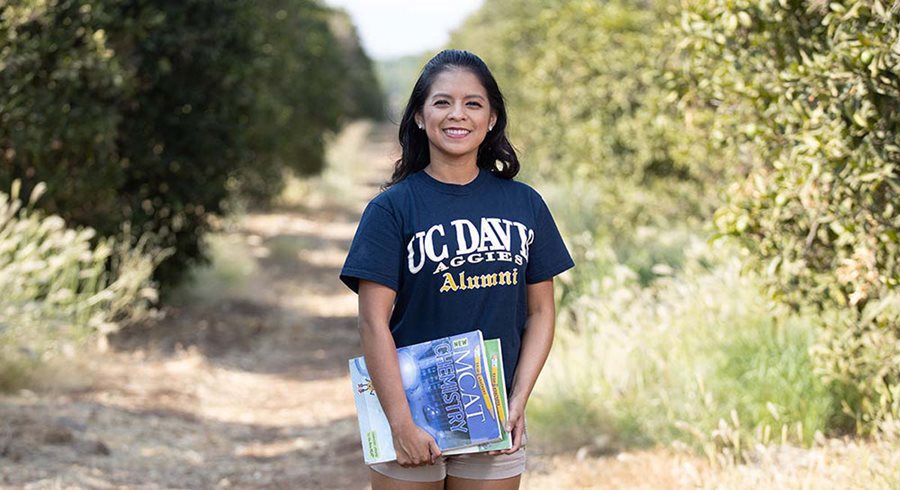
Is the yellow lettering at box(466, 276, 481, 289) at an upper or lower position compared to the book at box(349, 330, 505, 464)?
upper

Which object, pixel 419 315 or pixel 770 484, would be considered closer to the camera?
pixel 419 315

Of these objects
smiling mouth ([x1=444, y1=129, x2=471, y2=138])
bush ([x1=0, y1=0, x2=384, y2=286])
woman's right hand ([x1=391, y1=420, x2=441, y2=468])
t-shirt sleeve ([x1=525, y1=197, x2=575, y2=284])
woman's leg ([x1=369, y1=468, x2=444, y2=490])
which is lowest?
woman's leg ([x1=369, y1=468, x2=444, y2=490])

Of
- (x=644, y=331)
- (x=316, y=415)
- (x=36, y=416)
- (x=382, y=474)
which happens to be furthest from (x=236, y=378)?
(x=382, y=474)

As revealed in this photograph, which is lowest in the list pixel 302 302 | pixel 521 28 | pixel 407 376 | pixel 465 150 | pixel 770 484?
pixel 770 484

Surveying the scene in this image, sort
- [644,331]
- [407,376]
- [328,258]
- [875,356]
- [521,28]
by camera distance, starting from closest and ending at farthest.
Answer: [407,376] → [875,356] → [644,331] → [328,258] → [521,28]

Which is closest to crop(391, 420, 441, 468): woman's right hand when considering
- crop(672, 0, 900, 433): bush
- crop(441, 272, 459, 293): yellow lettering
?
crop(441, 272, 459, 293): yellow lettering

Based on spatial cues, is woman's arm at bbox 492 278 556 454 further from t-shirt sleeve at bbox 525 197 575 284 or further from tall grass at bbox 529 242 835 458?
tall grass at bbox 529 242 835 458

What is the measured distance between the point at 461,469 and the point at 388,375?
0.38 m

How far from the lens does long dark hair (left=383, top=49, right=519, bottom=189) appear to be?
10.9 feet

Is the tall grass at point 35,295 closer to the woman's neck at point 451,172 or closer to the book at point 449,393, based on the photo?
the woman's neck at point 451,172

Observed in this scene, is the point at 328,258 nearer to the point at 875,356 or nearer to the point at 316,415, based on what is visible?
A: the point at 316,415

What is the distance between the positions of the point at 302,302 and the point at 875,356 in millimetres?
10042

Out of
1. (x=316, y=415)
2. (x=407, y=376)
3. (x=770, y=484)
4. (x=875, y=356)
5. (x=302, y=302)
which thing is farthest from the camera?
(x=302, y=302)

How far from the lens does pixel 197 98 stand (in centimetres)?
1070
